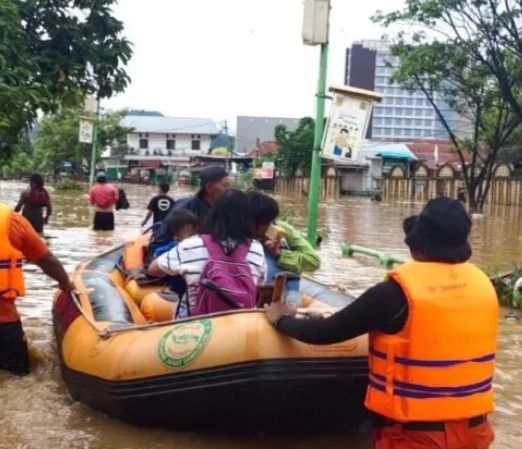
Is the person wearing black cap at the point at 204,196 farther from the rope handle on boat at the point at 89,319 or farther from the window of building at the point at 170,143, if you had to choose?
the window of building at the point at 170,143

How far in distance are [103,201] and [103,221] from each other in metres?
0.65

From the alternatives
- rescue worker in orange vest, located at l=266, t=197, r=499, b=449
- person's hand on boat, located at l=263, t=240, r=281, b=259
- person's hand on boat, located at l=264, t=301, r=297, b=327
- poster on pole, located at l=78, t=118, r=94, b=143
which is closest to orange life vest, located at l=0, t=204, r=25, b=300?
person's hand on boat, located at l=263, t=240, r=281, b=259

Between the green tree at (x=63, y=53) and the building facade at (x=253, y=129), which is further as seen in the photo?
the building facade at (x=253, y=129)

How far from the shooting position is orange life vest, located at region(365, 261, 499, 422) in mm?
2955

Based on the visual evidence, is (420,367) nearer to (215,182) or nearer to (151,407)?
(151,407)

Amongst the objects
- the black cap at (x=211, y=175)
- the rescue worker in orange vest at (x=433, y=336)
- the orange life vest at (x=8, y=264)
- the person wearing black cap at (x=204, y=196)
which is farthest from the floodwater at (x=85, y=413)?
the black cap at (x=211, y=175)

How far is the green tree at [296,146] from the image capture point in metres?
52.0

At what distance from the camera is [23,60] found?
7777 millimetres

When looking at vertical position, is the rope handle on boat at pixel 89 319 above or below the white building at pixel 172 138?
below

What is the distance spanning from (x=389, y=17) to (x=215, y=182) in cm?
1991

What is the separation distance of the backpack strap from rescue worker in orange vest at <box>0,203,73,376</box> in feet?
4.16

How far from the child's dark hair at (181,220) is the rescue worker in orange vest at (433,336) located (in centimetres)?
291

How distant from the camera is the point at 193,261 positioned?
439 cm

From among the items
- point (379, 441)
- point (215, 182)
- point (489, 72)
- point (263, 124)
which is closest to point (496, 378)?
point (215, 182)
